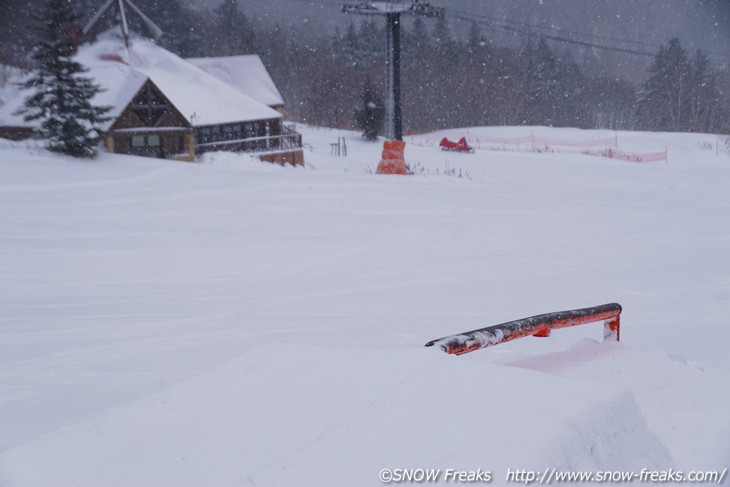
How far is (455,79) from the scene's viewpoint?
78500mm

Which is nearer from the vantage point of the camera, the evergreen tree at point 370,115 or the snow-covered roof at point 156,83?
the snow-covered roof at point 156,83

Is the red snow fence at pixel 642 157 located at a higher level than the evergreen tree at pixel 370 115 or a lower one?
lower

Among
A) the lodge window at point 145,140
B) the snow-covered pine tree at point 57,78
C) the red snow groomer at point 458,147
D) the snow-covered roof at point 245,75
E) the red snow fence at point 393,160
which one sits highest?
the snow-covered roof at point 245,75

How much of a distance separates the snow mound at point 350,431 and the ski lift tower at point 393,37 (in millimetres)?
20717

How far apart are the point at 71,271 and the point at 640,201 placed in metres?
15.6

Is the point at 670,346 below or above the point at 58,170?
below

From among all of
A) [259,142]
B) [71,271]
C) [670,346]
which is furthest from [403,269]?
[259,142]

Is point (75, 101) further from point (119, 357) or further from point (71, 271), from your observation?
point (119, 357)

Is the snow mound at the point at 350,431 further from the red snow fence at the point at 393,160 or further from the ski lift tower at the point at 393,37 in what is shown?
the ski lift tower at the point at 393,37

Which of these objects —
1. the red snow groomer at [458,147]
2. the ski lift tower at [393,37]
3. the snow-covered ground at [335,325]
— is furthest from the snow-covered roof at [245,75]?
the snow-covered ground at [335,325]

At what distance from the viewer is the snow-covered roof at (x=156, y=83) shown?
29.1m

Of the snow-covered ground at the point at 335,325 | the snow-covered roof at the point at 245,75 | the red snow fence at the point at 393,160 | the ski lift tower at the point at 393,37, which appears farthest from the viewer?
the snow-covered roof at the point at 245,75

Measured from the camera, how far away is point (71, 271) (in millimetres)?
8477

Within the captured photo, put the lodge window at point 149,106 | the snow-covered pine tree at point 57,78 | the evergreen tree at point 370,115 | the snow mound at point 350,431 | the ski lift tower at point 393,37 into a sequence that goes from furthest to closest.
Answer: the evergreen tree at point 370,115
the lodge window at point 149,106
the ski lift tower at point 393,37
the snow-covered pine tree at point 57,78
the snow mound at point 350,431
